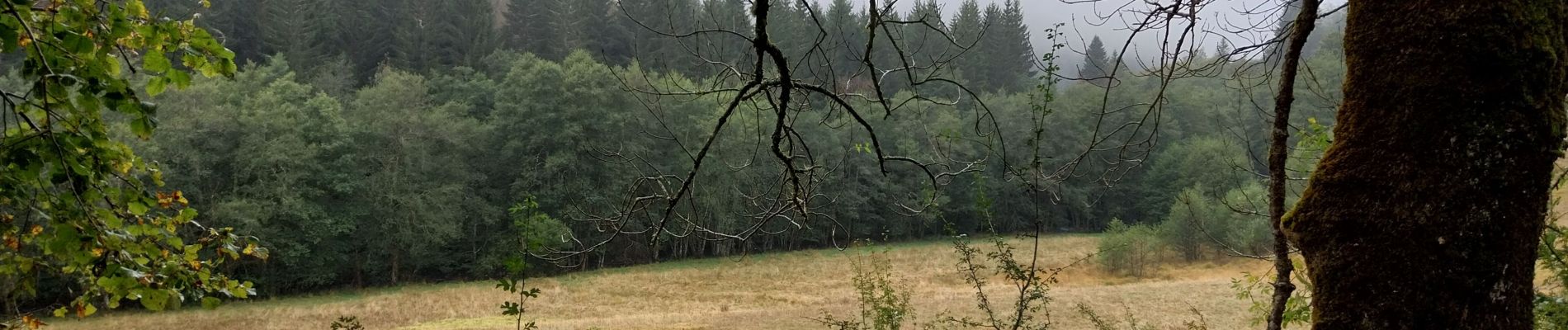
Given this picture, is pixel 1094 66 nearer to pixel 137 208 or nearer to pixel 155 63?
pixel 155 63

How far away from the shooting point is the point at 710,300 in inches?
782

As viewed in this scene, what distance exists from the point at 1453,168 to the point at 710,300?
1921cm

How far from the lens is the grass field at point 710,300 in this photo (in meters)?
15.2

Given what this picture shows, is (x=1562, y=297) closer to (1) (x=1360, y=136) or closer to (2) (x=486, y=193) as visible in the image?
(1) (x=1360, y=136)

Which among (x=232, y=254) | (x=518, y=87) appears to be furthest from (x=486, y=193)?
(x=232, y=254)

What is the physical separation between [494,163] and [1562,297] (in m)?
28.9

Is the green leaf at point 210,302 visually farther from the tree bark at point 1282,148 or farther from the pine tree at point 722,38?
the tree bark at point 1282,148

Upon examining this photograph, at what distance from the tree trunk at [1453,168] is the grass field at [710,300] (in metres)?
10.1

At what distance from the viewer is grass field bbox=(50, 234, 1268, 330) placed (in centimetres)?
1518

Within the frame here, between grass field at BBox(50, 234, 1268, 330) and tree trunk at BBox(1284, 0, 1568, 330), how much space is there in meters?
10.1

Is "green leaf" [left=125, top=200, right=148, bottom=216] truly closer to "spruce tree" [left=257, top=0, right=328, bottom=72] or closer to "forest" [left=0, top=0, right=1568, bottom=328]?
"forest" [left=0, top=0, right=1568, bottom=328]

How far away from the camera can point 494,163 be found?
94.3 feet

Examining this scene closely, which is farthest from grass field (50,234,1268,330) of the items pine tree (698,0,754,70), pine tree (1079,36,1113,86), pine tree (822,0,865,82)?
pine tree (698,0,754,70)

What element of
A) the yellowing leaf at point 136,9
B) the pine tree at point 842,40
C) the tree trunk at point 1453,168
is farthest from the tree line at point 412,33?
the tree trunk at point 1453,168
